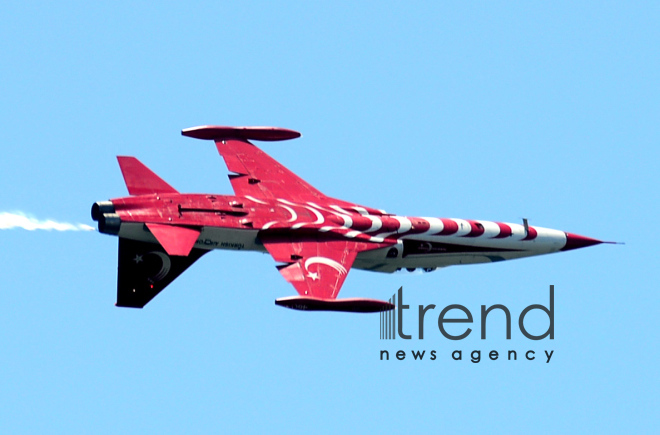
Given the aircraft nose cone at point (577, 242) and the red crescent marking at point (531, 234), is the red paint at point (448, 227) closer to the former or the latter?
the red crescent marking at point (531, 234)

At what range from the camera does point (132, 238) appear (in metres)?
50.2

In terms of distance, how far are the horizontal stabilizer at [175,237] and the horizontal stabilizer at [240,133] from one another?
717 cm

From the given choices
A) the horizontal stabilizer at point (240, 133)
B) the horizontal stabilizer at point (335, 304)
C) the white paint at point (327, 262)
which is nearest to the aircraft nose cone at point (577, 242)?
the white paint at point (327, 262)

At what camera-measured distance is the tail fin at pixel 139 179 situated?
50.9m

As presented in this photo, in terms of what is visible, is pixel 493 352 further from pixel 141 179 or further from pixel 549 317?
pixel 141 179

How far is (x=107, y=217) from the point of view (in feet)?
162

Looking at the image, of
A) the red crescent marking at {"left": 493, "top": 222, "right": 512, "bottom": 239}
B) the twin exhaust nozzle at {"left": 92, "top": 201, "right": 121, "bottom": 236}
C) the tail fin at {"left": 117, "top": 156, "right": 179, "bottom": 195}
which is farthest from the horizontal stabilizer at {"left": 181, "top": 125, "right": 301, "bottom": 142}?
the red crescent marking at {"left": 493, "top": 222, "right": 512, "bottom": 239}

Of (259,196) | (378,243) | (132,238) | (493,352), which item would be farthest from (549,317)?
(132,238)

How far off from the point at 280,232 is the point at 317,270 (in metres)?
2.00

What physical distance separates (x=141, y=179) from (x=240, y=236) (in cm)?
383

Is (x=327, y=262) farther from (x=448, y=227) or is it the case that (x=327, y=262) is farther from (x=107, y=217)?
(x=107, y=217)

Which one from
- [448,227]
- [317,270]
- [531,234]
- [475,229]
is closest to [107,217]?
[317,270]

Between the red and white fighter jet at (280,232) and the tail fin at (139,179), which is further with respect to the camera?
the tail fin at (139,179)

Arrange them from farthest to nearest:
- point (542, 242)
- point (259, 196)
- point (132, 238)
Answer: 1. point (542, 242)
2. point (259, 196)
3. point (132, 238)
